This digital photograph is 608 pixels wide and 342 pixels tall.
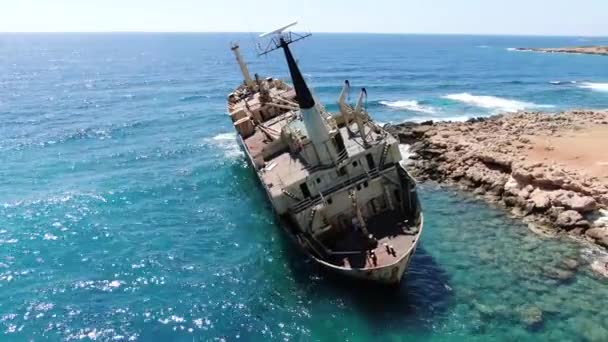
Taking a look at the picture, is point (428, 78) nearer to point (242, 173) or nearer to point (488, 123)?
point (488, 123)

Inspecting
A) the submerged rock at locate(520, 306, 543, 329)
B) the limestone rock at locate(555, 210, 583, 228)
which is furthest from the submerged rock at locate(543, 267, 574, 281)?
the limestone rock at locate(555, 210, 583, 228)

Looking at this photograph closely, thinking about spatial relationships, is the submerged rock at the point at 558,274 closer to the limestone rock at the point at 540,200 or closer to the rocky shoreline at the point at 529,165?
the rocky shoreline at the point at 529,165

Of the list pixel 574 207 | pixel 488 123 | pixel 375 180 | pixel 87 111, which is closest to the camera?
pixel 375 180

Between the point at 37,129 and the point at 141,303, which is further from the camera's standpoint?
the point at 37,129

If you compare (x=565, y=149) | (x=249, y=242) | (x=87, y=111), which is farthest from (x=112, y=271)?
(x=87, y=111)

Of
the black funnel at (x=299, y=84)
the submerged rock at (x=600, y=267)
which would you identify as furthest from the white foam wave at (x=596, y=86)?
the black funnel at (x=299, y=84)

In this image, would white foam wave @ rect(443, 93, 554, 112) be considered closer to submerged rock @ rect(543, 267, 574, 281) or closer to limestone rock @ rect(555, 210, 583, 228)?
limestone rock @ rect(555, 210, 583, 228)
